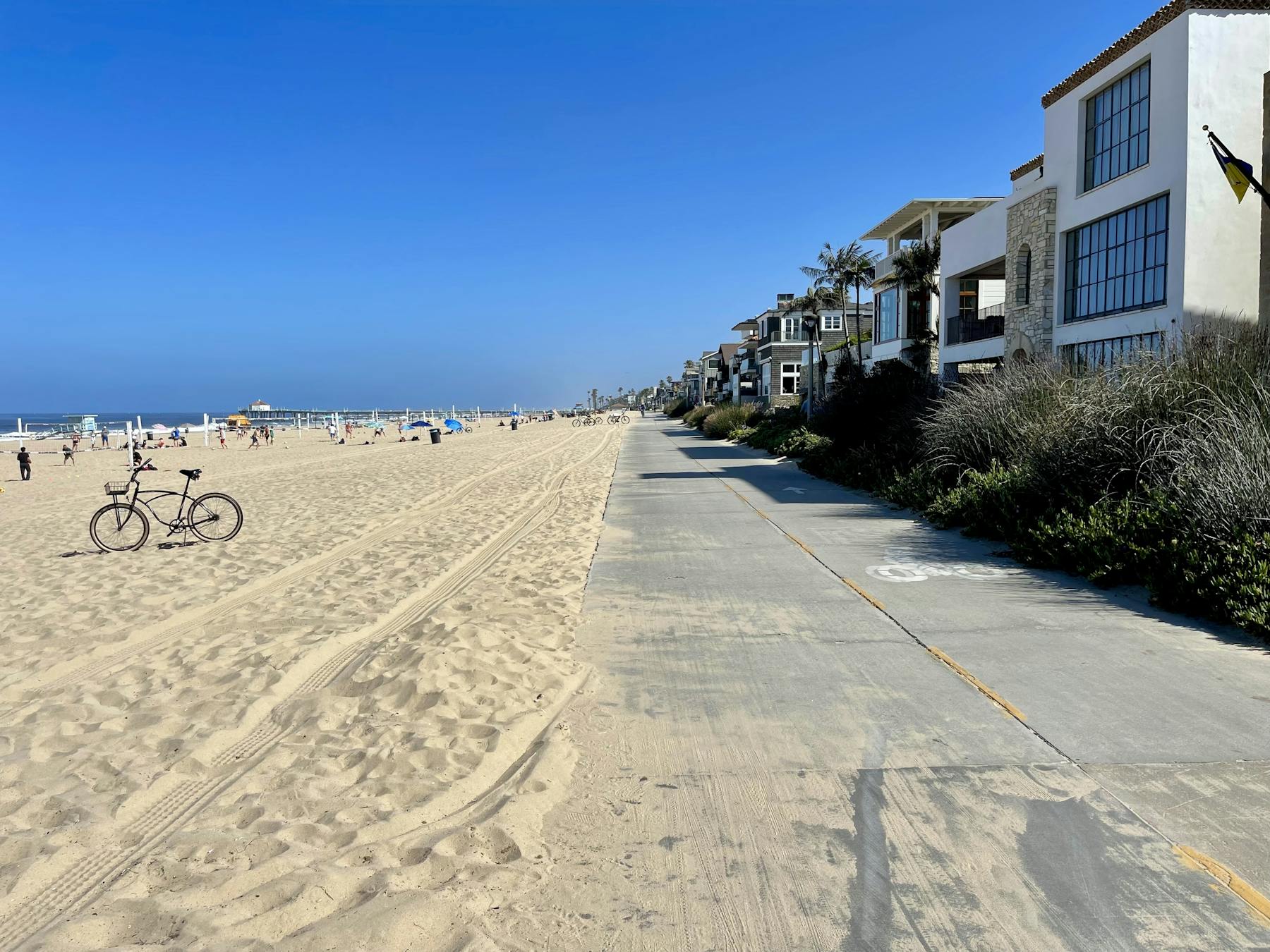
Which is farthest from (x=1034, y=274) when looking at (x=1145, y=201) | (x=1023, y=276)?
(x=1145, y=201)

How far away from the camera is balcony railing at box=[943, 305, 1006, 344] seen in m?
24.9

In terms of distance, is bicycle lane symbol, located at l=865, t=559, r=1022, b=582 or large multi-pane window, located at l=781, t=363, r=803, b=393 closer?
bicycle lane symbol, located at l=865, t=559, r=1022, b=582

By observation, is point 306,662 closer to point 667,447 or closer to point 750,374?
point 667,447

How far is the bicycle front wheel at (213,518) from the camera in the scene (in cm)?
1145

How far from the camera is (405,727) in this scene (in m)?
4.73

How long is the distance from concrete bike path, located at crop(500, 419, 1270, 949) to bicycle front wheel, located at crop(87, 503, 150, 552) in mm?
7066

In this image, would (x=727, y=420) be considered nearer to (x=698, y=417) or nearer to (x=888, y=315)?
(x=888, y=315)

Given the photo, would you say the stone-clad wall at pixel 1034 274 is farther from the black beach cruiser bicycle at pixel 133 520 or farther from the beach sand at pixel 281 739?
the black beach cruiser bicycle at pixel 133 520

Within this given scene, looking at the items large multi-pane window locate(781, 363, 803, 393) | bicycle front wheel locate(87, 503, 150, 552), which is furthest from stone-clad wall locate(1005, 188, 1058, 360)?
large multi-pane window locate(781, 363, 803, 393)

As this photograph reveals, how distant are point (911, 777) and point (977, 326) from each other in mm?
24342

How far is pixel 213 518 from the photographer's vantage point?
451 inches

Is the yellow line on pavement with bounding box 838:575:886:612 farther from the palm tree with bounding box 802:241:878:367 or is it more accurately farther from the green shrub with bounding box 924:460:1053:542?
the palm tree with bounding box 802:241:878:367

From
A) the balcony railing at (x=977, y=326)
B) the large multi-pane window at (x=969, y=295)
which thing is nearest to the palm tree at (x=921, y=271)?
the large multi-pane window at (x=969, y=295)

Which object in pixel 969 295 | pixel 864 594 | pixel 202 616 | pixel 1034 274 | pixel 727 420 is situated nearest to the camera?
pixel 202 616
